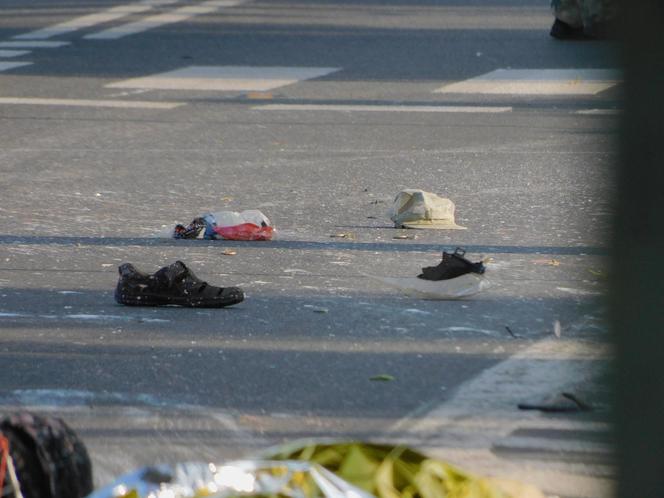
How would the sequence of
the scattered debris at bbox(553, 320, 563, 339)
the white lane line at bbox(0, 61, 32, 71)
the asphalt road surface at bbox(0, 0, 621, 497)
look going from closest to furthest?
1. the asphalt road surface at bbox(0, 0, 621, 497)
2. the scattered debris at bbox(553, 320, 563, 339)
3. the white lane line at bbox(0, 61, 32, 71)

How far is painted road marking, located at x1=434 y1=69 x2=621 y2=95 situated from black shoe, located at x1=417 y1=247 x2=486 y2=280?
5808 mm

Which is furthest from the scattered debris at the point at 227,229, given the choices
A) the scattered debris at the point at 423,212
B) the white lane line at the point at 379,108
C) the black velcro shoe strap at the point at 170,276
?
the white lane line at the point at 379,108

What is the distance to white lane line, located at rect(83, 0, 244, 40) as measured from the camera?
1648cm

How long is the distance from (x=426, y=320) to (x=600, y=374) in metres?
3.51

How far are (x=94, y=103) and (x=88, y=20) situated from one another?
689 cm

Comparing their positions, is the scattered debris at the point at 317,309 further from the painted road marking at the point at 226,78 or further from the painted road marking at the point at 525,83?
the painted road marking at the point at 226,78

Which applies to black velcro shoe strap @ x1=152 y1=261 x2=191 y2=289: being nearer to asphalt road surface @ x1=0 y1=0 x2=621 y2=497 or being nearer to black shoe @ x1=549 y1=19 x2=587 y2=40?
asphalt road surface @ x1=0 y1=0 x2=621 y2=497

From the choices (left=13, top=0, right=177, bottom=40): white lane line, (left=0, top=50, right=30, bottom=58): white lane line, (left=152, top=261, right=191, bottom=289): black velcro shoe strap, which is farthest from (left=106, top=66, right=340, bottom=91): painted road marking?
(left=152, top=261, right=191, bottom=289): black velcro shoe strap

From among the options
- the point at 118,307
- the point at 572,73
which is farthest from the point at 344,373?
the point at 572,73

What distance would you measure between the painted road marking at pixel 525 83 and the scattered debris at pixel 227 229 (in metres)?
5.21

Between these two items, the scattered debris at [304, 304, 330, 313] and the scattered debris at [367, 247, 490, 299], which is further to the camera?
the scattered debris at [367, 247, 490, 299]

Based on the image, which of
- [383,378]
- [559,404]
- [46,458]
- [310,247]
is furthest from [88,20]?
[46,458]

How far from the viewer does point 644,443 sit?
157cm

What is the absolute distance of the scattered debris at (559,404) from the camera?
4031 millimetres
